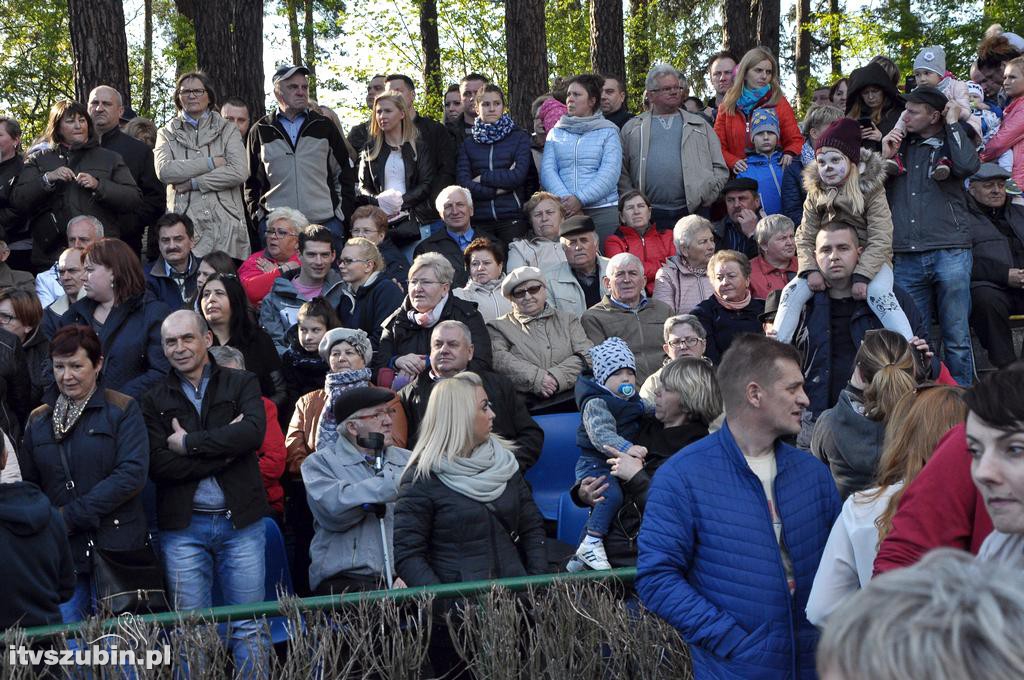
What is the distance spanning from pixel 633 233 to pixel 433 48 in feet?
48.4

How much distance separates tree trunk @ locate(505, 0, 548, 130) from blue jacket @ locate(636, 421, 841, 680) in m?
11.6

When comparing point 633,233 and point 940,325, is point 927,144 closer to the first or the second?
point 940,325

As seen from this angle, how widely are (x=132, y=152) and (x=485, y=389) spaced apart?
16.6 feet

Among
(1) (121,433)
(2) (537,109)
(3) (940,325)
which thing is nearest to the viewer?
(1) (121,433)

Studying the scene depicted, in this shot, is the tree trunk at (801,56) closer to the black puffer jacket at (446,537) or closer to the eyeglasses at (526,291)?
the eyeglasses at (526,291)

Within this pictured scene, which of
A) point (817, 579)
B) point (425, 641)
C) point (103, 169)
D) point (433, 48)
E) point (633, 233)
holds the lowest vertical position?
point (425, 641)

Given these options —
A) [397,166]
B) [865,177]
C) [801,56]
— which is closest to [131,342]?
[397,166]

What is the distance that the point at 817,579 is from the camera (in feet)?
12.3

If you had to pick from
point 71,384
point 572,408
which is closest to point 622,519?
point 572,408

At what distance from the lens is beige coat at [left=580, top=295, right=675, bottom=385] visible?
8562 mm

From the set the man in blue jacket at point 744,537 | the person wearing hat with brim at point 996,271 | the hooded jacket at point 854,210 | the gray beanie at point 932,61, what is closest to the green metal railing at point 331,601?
the man in blue jacket at point 744,537

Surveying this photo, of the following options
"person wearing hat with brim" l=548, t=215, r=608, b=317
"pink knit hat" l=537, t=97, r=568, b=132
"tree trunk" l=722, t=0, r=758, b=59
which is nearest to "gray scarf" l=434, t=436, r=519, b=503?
"person wearing hat with brim" l=548, t=215, r=608, b=317

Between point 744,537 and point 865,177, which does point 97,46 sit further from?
point 744,537

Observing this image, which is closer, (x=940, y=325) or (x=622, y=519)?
(x=622, y=519)
